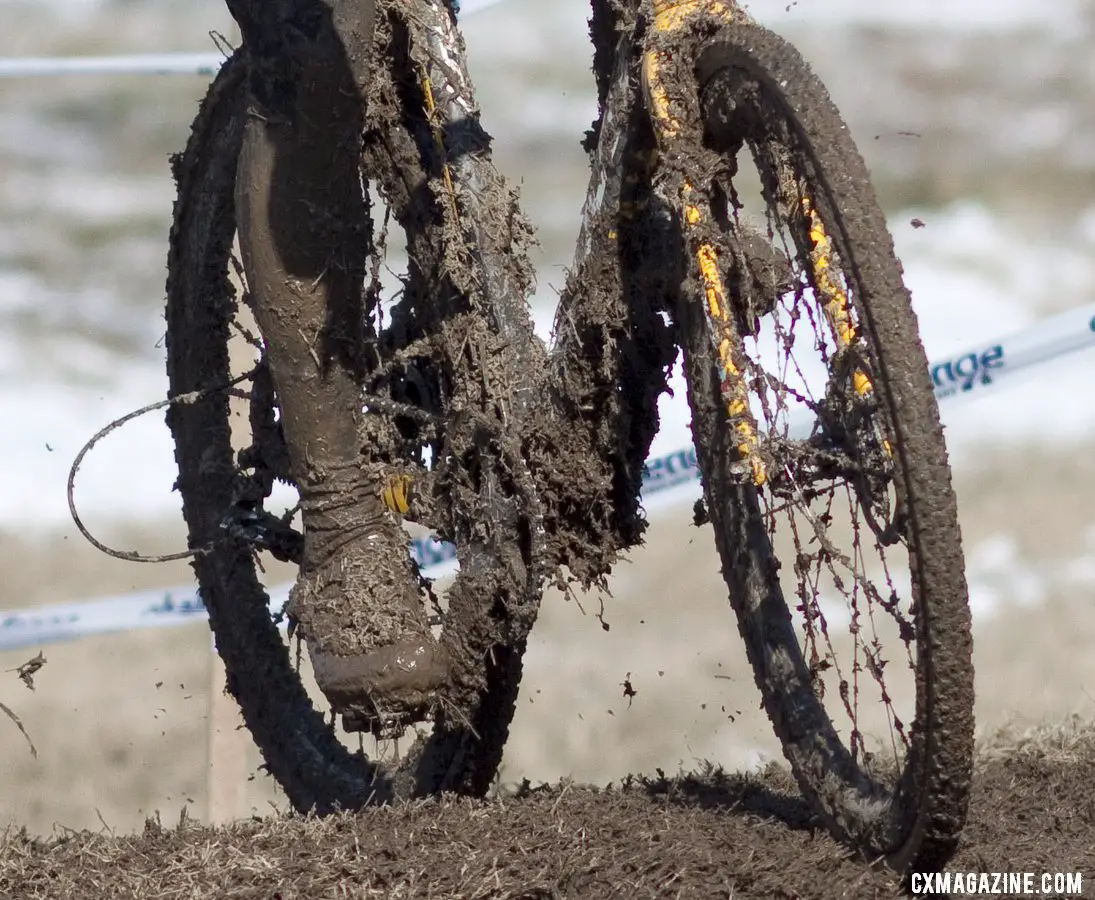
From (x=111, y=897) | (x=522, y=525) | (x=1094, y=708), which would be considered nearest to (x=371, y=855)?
(x=111, y=897)

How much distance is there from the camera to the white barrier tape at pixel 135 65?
17.0 feet

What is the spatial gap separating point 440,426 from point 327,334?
0.23m

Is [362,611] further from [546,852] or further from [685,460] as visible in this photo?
[685,460]

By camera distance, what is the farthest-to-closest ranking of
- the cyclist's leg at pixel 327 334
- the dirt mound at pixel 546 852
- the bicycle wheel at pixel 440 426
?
the bicycle wheel at pixel 440 426 → the cyclist's leg at pixel 327 334 → the dirt mound at pixel 546 852

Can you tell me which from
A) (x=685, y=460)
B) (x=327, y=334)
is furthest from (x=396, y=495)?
(x=685, y=460)

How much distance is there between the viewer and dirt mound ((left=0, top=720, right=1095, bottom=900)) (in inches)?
79.1

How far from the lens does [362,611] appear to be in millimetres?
2445

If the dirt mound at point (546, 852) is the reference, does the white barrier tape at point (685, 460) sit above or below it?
above

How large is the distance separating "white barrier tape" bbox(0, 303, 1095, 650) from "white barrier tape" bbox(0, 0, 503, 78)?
1589 mm

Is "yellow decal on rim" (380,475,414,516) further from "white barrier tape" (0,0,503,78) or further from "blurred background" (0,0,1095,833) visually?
"white barrier tape" (0,0,503,78)

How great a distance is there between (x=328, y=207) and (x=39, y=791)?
369 cm

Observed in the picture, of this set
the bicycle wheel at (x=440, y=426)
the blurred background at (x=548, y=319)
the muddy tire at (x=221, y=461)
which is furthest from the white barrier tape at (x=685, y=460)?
the bicycle wheel at (x=440, y=426)

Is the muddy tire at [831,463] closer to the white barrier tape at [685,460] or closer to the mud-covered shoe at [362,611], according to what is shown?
the mud-covered shoe at [362,611]

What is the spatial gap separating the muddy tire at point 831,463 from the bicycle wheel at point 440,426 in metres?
0.33
